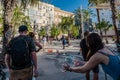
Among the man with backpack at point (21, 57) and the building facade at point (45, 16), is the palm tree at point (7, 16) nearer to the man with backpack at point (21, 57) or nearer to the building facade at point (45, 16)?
the man with backpack at point (21, 57)

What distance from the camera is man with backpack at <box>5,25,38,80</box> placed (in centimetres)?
605

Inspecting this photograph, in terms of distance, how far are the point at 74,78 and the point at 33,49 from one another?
5054mm

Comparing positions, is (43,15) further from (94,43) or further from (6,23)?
(94,43)

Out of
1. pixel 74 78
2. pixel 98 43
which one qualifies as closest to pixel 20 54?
pixel 98 43

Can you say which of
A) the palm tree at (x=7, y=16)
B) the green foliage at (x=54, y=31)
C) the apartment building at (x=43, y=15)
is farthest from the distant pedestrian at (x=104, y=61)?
the apartment building at (x=43, y=15)

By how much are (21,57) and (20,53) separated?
0.08 m

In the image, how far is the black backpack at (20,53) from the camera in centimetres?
604

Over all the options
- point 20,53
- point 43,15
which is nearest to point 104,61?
point 20,53

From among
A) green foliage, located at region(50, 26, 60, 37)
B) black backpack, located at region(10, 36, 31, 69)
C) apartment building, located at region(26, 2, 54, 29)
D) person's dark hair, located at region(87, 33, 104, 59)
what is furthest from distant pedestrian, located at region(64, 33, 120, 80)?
apartment building, located at region(26, 2, 54, 29)

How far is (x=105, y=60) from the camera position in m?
3.94

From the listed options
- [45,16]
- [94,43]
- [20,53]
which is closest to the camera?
[94,43]

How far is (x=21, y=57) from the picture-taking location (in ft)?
19.8

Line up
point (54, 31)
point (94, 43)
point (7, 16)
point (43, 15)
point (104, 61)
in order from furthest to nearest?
point (43, 15) < point (54, 31) < point (7, 16) < point (94, 43) < point (104, 61)

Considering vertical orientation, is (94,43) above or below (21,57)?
above
